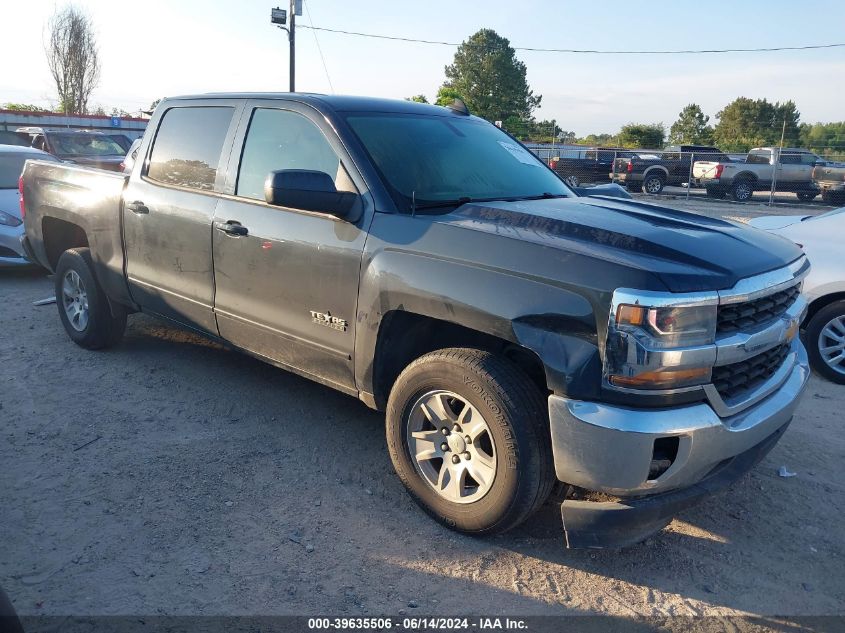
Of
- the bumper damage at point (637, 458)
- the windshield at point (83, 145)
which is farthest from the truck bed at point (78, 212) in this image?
the windshield at point (83, 145)

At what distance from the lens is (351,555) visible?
311cm

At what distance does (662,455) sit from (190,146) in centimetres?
347

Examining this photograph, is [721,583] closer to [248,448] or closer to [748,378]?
[748,378]

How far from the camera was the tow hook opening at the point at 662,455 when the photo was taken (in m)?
2.70

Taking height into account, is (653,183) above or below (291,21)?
below

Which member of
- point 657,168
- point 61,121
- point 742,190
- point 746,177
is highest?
point 61,121

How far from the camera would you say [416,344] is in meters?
3.52

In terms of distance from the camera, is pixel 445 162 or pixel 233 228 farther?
pixel 233 228

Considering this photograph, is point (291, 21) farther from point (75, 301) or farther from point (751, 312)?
point (751, 312)

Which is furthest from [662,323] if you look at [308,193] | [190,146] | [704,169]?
[704,169]

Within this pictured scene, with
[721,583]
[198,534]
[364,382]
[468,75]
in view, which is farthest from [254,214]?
[468,75]

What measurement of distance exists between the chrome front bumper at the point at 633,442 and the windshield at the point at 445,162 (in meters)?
1.37

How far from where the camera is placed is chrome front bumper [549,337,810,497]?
2.62 m

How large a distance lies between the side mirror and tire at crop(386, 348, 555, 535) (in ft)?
2.82
